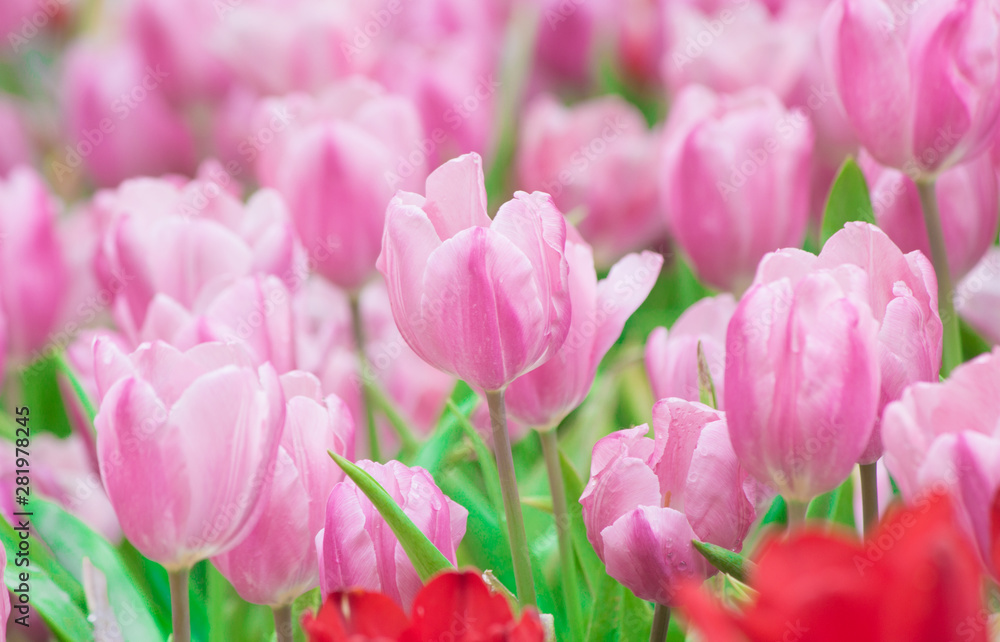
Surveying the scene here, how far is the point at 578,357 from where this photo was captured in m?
0.46

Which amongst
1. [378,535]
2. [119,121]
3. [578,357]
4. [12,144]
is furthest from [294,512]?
[12,144]

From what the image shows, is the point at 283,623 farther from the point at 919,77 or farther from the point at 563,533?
the point at 919,77

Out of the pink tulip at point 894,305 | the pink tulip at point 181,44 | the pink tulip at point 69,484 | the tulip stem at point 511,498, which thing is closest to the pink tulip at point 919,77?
the pink tulip at point 894,305

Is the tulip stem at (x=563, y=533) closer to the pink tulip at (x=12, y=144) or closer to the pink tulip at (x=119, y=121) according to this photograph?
the pink tulip at (x=119, y=121)

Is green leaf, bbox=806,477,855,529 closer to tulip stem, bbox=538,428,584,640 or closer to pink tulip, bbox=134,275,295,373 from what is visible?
tulip stem, bbox=538,428,584,640

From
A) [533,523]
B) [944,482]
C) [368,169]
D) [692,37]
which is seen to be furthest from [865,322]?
[692,37]

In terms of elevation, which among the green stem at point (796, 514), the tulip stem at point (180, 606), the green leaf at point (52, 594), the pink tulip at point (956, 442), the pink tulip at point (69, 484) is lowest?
the green stem at point (796, 514)

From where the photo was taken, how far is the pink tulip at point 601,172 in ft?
3.01

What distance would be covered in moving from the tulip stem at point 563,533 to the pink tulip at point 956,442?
0.53ft

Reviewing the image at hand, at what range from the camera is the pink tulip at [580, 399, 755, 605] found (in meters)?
0.38

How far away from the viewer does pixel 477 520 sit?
0.50 m

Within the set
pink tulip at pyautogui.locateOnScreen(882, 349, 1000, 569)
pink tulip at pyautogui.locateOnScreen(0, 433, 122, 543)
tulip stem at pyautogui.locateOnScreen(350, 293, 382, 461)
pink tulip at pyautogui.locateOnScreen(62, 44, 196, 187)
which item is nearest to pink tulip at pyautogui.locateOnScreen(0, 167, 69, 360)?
pink tulip at pyautogui.locateOnScreen(0, 433, 122, 543)

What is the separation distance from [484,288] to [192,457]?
0.12m

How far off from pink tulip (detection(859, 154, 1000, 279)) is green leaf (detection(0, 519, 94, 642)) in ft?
1.39
